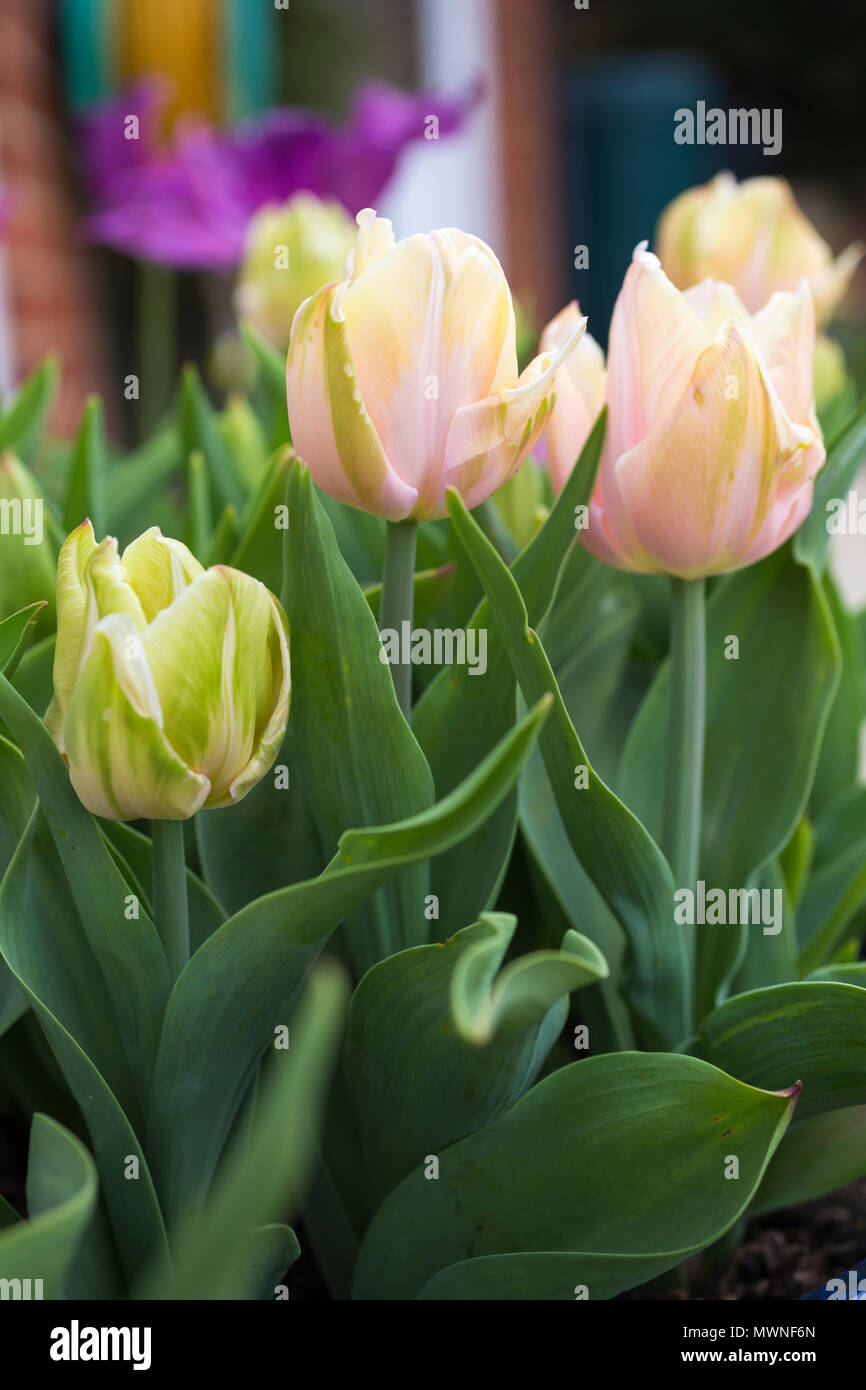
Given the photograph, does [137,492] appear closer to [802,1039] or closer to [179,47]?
[802,1039]

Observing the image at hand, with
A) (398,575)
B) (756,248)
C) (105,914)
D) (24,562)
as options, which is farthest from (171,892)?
(756,248)

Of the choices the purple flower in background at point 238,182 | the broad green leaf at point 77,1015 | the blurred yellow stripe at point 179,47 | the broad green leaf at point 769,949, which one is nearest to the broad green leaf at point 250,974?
the broad green leaf at point 77,1015

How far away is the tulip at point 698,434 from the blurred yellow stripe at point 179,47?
2471 mm

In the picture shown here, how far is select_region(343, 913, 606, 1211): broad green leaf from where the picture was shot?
43 centimetres

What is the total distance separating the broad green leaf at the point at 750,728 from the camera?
0.57 m

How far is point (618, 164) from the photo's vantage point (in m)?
5.68

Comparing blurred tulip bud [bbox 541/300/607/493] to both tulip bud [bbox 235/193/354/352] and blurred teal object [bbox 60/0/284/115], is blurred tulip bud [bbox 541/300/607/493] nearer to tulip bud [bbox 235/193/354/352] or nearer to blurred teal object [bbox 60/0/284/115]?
tulip bud [bbox 235/193/354/352]

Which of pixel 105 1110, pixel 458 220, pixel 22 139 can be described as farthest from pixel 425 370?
pixel 458 220

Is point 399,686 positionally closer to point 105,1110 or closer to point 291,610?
point 291,610

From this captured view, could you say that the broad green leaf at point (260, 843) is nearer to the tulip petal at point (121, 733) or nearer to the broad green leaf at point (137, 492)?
the tulip petal at point (121, 733)

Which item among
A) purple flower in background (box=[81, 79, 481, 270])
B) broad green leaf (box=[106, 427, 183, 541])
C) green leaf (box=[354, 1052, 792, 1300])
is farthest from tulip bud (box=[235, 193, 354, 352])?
green leaf (box=[354, 1052, 792, 1300])

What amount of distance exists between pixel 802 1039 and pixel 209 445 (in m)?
0.45

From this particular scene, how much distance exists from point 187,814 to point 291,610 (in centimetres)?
10

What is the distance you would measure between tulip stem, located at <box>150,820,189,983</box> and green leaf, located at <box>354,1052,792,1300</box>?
120mm
